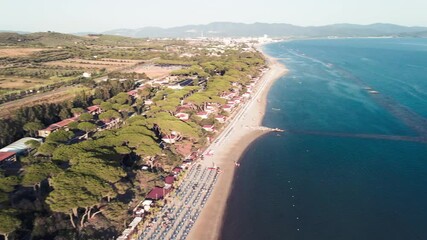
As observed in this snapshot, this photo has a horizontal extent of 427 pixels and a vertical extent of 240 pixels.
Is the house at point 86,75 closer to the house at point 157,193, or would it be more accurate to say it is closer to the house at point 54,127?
the house at point 54,127

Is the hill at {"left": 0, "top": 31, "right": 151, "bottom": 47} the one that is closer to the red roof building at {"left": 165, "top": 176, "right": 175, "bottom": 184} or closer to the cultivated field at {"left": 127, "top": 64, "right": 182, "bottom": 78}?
the cultivated field at {"left": 127, "top": 64, "right": 182, "bottom": 78}

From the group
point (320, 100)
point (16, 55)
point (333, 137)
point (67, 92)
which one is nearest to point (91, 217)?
point (333, 137)

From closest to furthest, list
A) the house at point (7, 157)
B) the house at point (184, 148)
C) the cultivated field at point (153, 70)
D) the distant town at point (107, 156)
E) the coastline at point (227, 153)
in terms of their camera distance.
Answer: the distant town at point (107, 156) → the coastline at point (227, 153) → the house at point (7, 157) → the house at point (184, 148) → the cultivated field at point (153, 70)

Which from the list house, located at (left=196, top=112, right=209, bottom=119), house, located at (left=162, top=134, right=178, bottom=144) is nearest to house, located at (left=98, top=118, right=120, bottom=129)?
house, located at (left=162, top=134, right=178, bottom=144)

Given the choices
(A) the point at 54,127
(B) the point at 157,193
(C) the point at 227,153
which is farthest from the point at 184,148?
(A) the point at 54,127

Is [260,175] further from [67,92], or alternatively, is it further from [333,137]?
[67,92]

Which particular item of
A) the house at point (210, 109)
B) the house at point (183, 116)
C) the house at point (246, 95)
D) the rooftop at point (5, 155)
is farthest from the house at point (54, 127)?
the house at point (246, 95)
